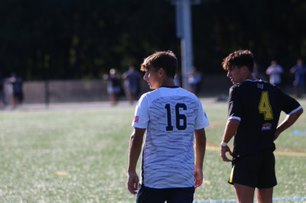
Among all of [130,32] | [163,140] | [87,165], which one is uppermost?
[130,32]

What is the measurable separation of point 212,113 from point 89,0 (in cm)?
2681

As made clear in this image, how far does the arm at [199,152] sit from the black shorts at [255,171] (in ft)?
2.01

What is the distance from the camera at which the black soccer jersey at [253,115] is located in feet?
21.7

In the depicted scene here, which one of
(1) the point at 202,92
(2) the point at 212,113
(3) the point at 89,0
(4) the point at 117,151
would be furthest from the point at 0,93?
(4) the point at 117,151

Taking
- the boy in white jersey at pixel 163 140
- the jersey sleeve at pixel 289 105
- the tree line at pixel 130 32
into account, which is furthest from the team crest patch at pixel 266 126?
the tree line at pixel 130 32

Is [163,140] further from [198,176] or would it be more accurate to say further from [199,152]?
[198,176]

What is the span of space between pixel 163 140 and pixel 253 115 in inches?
44.6

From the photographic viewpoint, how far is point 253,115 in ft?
21.8

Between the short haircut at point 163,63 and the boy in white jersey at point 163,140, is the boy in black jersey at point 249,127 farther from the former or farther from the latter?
the short haircut at point 163,63

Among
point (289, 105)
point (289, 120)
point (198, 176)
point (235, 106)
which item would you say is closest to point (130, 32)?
point (289, 120)

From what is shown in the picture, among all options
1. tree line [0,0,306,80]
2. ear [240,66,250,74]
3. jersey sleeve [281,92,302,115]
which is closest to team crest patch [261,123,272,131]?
jersey sleeve [281,92,302,115]

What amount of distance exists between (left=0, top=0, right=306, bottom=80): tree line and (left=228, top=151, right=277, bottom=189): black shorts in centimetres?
4361

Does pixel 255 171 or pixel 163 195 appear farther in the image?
pixel 255 171

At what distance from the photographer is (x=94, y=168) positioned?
13.0 metres
